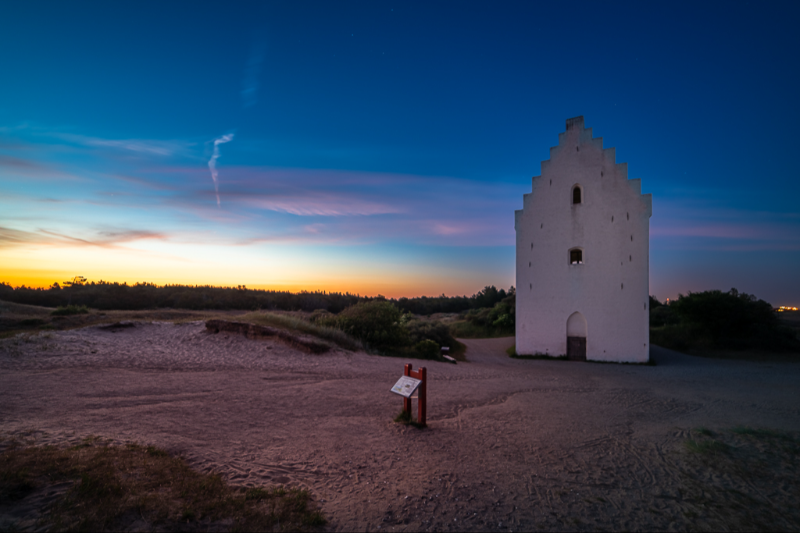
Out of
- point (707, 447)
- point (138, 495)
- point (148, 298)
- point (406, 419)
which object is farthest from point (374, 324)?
point (148, 298)

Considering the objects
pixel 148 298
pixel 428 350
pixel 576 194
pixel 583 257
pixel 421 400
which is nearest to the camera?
pixel 421 400

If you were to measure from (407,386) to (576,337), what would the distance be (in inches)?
544

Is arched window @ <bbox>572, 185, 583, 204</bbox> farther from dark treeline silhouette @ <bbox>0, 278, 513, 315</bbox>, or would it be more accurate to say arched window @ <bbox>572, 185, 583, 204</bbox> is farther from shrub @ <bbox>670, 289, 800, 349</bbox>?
dark treeline silhouette @ <bbox>0, 278, 513, 315</bbox>

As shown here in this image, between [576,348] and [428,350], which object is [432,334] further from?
[576,348]

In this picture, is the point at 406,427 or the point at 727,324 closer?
the point at 406,427

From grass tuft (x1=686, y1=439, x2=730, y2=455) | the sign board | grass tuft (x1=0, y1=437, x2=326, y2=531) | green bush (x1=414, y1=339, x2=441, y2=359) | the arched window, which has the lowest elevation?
green bush (x1=414, y1=339, x2=441, y2=359)

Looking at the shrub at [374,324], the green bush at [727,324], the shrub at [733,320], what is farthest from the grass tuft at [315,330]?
the shrub at [733,320]

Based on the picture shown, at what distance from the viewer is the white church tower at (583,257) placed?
687 inches

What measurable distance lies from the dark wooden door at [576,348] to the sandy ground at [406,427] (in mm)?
4267

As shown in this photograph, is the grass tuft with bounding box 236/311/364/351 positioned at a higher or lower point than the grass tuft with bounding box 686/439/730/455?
higher

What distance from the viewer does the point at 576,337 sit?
61.1ft

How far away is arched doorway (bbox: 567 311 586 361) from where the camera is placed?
1844 centimetres

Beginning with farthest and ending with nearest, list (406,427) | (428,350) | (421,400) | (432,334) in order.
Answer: (432,334)
(428,350)
(421,400)
(406,427)

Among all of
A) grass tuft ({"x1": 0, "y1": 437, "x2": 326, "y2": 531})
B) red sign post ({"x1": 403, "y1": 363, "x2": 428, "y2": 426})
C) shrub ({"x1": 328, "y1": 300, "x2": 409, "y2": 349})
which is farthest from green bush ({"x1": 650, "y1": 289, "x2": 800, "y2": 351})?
grass tuft ({"x1": 0, "y1": 437, "x2": 326, "y2": 531})
